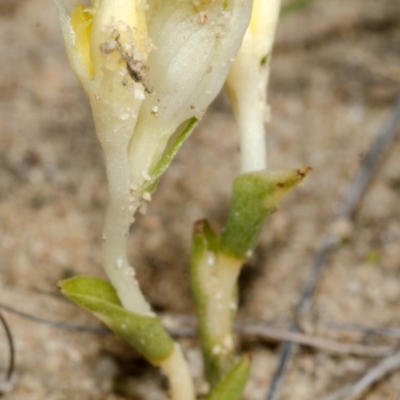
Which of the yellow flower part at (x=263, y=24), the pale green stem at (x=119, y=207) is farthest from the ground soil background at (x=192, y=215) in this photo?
the yellow flower part at (x=263, y=24)

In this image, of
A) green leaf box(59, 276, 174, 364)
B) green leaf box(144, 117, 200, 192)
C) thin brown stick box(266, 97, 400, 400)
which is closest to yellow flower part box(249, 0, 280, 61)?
green leaf box(144, 117, 200, 192)

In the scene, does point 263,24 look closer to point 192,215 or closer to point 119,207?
point 119,207

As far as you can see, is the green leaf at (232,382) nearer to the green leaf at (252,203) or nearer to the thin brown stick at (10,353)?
the green leaf at (252,203)

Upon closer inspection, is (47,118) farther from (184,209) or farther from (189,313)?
(189,313)

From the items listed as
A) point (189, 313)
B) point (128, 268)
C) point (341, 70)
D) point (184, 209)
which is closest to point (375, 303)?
point (189, 313)

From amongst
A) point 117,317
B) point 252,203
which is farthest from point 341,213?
point 117,317
